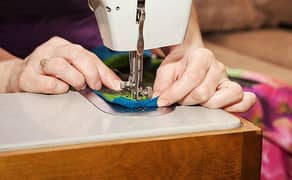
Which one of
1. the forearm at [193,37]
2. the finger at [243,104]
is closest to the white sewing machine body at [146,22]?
the finger at [243,104]

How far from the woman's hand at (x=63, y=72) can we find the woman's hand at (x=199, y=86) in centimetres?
8

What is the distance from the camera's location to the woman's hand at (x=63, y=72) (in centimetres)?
86

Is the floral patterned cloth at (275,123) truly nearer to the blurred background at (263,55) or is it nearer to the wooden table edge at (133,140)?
the blurred background at (263,55)

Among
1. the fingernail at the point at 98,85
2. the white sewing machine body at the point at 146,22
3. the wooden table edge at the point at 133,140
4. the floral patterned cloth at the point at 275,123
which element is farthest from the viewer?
the floral patterned cloth at the point at 275,123

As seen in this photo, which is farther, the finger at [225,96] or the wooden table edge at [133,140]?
the finger at [225,96]

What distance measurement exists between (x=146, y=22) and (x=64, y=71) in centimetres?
14

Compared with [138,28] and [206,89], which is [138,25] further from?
[206,89]

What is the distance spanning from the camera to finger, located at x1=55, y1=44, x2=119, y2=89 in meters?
0.87

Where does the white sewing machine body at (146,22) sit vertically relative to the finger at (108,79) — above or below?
above

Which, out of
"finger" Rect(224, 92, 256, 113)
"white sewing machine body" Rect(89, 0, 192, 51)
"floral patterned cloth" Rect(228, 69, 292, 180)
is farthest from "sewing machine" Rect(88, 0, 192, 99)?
"floral patterned cloth" Rect(228, 69, 292, 180)

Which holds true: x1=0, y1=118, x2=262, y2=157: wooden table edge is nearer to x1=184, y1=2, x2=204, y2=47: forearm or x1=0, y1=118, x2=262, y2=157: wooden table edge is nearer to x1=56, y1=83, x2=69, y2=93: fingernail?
x1=56, y1=83, x2=69, y2=93: fingernail

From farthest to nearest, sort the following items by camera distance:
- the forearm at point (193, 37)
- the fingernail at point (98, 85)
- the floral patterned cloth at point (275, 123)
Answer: the floral patterned cloth at point (275, 123) < the forearm at point (193, 37) < the fingernail at point (98, 85)

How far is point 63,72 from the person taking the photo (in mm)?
863

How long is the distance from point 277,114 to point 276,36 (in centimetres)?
100
